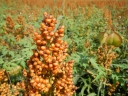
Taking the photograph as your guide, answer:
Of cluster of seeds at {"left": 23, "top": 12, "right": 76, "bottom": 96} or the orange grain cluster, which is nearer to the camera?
cluster of seeds at {"left": 23, "top": 12, "right": 76, "bottom": 96}

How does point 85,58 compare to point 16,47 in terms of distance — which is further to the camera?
point 16,47

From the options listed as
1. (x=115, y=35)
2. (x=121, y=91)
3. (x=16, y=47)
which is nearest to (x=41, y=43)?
(x=115, y=35)

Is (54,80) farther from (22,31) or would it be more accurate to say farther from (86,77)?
(22,31)

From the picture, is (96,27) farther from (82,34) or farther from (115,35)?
(115,35)

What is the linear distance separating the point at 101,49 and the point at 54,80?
1.49 m

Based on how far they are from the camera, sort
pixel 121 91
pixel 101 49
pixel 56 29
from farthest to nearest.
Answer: pixel 121 91, pixel 101 49, pixel 56 29

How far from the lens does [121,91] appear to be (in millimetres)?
3443

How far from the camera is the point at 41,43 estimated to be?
1.24 metres

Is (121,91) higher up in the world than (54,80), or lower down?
lower down

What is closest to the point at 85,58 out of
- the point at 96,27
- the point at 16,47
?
the point at 16,47

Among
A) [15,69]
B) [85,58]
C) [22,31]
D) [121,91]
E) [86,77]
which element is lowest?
[121,91]

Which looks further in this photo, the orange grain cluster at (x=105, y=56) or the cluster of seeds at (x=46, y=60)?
the orange grain cluster at (x=105, y=56)

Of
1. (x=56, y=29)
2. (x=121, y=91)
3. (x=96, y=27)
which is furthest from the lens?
(x=96, y=27)

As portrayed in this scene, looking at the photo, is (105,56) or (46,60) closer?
(46,60)
